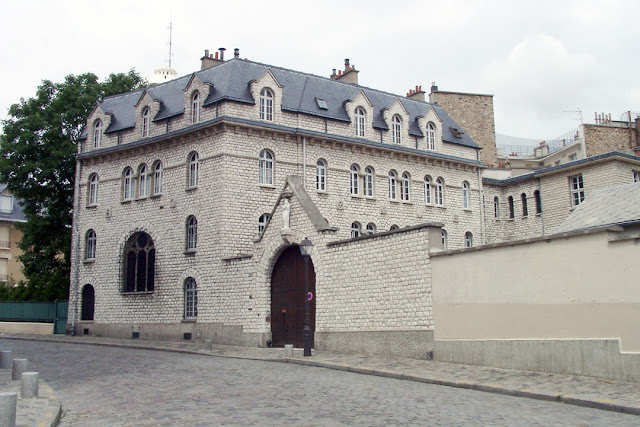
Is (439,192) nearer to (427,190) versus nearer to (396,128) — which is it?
(427,190)

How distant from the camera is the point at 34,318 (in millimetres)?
35406

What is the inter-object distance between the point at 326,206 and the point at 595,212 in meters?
13.4

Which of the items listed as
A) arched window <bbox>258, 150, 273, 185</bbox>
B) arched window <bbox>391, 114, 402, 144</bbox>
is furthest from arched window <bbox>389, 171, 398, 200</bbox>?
arched window <bbox>258, 150, 273, 185</bbox>

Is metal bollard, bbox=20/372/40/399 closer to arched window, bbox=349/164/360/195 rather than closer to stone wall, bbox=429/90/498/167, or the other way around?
arched window, bbox=349/164/360/195

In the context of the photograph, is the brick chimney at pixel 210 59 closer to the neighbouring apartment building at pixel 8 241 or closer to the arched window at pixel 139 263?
the arched window at pixel 139 263

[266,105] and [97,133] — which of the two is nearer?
[266,105]

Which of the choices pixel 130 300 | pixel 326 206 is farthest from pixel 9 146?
pixel 326 206

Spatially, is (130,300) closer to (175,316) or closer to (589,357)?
(175,316)

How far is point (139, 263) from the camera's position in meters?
30.1

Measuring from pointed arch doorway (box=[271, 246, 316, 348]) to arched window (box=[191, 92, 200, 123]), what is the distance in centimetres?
796

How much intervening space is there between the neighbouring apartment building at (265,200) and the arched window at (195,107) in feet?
0.32

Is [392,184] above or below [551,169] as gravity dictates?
below

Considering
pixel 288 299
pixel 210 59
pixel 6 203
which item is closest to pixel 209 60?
pixel 210 59

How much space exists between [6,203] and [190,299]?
28.5 metres
